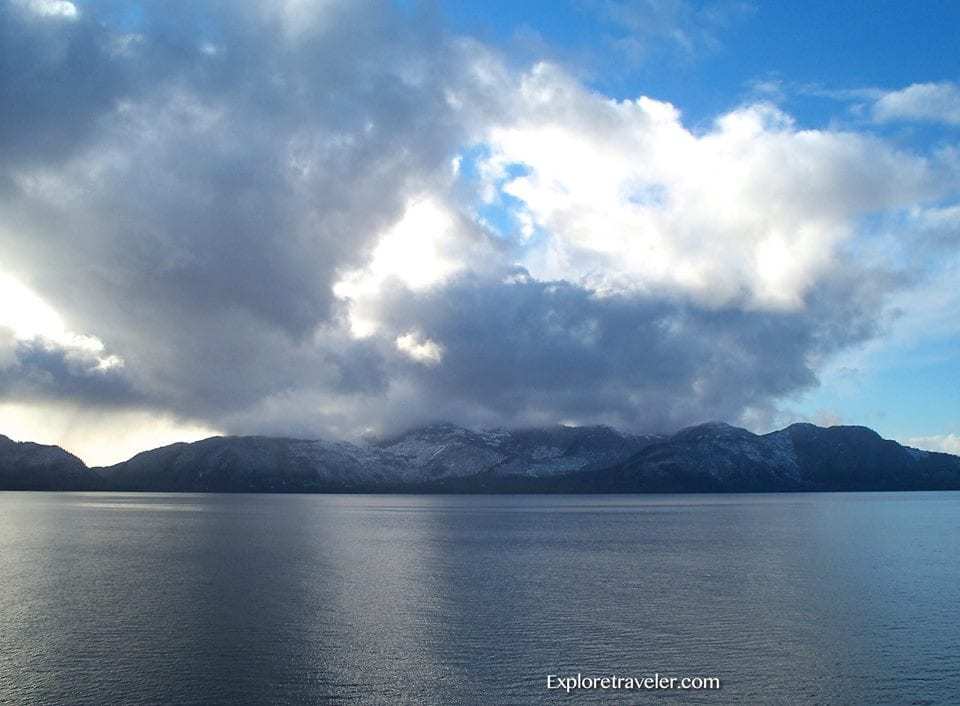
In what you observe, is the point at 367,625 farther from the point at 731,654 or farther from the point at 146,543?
the point at 146,543

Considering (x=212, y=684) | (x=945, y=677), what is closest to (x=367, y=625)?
(x=212, y=684)

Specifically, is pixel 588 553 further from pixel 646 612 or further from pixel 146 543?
pixel 146 543

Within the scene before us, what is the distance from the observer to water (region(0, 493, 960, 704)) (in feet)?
180

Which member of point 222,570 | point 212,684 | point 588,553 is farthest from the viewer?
point 588,553

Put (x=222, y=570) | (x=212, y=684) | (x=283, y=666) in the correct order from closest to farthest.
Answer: (x=212, y=684)
(x=283, y=666)
(x=222, y=570)

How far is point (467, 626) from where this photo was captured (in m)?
73.3

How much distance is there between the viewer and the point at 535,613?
79500 millimetres

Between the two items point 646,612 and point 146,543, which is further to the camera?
point 146,543

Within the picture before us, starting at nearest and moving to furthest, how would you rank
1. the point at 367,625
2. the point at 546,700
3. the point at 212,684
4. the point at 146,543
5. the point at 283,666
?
the point at 546,700, the point at 212,684, the point at 283,666, the point at 367,625, the point at 146,543

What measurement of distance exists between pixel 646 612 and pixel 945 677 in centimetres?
2789

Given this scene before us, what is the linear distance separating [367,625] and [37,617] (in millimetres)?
33178

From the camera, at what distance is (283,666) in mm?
59719

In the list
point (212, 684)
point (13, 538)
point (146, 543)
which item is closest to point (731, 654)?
point (212, 684)

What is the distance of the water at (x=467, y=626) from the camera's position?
5475cm
